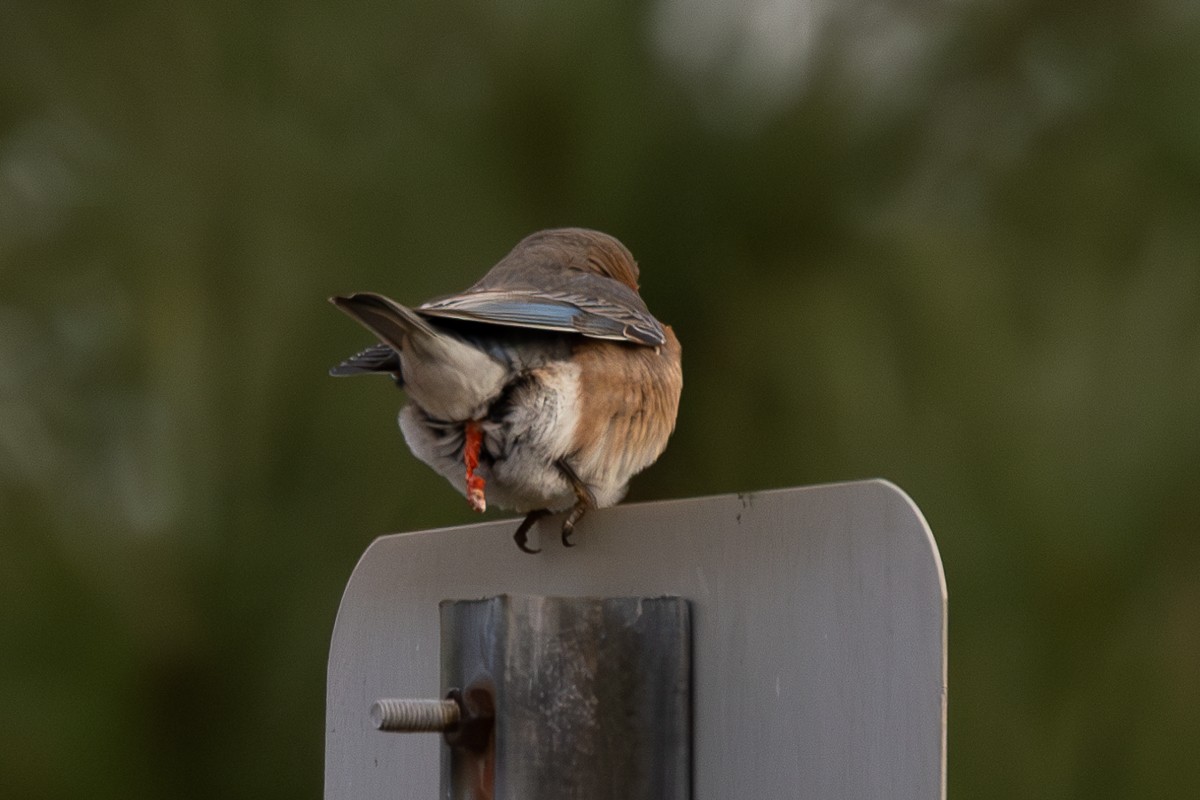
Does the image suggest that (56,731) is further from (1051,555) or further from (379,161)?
(1051,555)

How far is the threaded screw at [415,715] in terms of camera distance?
3.76 feet

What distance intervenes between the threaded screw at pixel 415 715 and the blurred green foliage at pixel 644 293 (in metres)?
1.53

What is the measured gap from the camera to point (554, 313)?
215 cm

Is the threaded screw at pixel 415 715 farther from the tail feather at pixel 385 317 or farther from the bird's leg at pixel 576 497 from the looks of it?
the tail feather at pixel 385 317

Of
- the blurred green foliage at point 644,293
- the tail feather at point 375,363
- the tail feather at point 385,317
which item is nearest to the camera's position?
the tail feather at point 385,317

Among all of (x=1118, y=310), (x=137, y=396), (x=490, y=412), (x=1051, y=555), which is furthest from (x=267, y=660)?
(x=1118, y=310)

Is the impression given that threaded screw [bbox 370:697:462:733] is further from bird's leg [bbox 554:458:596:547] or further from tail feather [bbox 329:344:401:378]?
tail feather [bbox 329:344:401:378]

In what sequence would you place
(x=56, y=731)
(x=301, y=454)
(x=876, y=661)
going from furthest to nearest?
(x=301, y=454) < (x=56, y=731) < (x=876, y=661)

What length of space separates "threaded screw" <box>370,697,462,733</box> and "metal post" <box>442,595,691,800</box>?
3 cm

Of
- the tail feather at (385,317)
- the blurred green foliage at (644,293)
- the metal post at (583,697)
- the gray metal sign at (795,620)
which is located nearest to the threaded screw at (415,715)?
the metal post at (583,697)

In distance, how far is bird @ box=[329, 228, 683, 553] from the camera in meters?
1.97

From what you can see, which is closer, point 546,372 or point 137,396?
point 546,372

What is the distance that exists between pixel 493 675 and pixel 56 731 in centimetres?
182

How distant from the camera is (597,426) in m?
2.13
